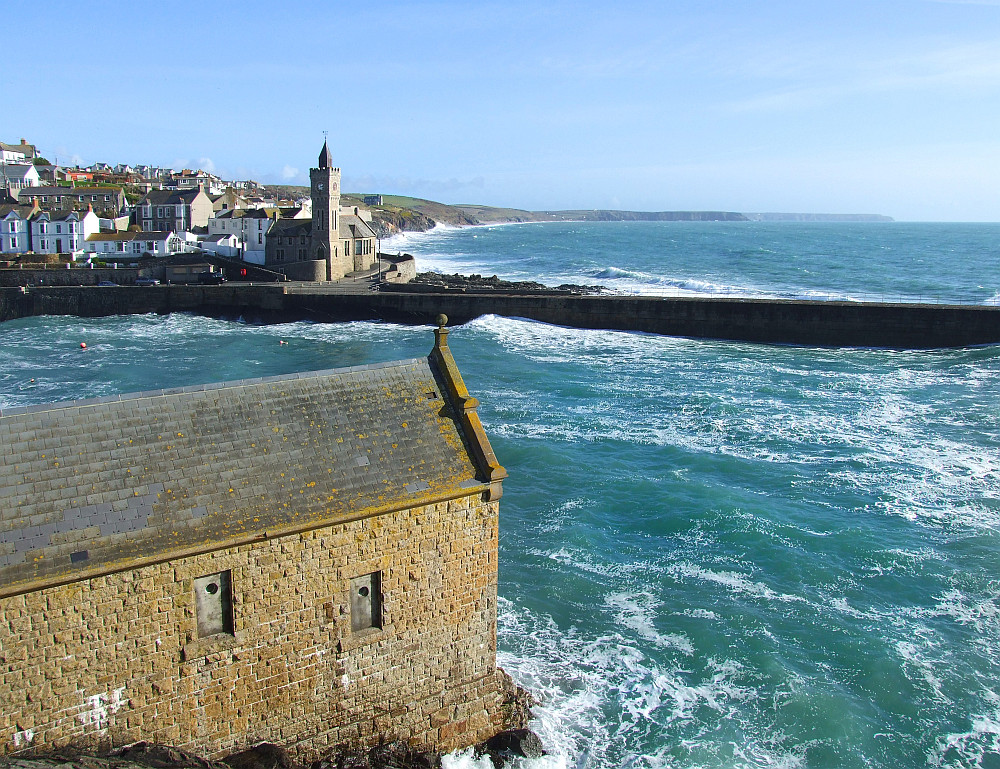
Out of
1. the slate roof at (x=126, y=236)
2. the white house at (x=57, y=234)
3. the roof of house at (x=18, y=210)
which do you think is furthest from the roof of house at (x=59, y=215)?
the slate roof at (x=126, y=236)

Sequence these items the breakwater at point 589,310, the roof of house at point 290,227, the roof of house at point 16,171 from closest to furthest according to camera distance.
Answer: the breakwater at point 589,310 < the roof of house at point 290,227 < the roof of house at point 16,171

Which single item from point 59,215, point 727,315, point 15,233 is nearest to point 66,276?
point 59,215

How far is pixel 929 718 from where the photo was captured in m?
13.0

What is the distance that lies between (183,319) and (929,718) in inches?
1995

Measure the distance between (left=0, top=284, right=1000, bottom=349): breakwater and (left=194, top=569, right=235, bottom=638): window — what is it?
Answer: 43281 millimetres

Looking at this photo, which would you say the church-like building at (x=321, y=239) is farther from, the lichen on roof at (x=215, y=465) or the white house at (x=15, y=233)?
the lichen on roof at (x=215, y=465)

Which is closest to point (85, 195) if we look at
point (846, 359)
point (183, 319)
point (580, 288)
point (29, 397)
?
point (183, 319)

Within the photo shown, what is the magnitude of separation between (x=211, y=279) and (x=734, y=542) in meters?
51.3

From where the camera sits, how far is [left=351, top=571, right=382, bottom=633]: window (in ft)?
34.7

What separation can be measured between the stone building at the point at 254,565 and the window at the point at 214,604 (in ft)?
0.08

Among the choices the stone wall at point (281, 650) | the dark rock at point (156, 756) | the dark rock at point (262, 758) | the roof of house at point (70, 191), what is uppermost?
the roof of house at point (70, 191)

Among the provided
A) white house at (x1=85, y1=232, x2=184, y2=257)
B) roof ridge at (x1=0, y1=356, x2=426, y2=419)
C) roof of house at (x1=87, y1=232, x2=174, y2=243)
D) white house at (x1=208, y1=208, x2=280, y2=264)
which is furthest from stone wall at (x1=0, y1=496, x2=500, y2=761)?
roof of house at (x1=87, y1=232, x2=174, y2=243)

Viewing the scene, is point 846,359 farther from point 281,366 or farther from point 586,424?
point 281,366

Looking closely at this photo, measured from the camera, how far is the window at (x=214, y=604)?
9.59 meters
